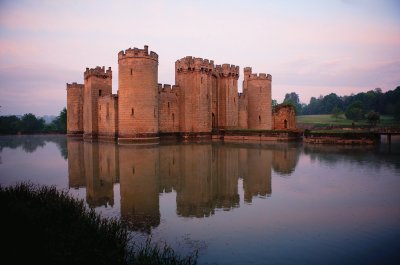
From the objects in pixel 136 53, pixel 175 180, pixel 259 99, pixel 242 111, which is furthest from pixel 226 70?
pixel 175 180

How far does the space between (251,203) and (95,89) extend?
3129 cm

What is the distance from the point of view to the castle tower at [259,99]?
41062mm

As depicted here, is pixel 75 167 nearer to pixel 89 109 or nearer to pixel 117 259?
pixel 117 259

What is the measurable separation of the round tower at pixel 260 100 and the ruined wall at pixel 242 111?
716mm

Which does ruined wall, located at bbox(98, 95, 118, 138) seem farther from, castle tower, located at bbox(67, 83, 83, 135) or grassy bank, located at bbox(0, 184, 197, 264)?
grassy bank, located at bbox(0, 184, 197, 264)

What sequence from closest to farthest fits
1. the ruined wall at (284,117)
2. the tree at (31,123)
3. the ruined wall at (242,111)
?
the ruined wall at (284,117), the ruined wall at (242,111), the tree at (31,123)

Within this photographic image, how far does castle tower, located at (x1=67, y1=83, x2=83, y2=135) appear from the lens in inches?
1721

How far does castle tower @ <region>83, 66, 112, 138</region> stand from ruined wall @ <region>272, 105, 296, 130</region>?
20.7 meters

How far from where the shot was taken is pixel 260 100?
1626 inches

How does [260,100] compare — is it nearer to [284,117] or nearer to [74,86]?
[284,117]

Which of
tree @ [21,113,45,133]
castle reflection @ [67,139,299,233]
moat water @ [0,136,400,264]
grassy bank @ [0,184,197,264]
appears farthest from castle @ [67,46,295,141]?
tree @ [21,113,45,133]

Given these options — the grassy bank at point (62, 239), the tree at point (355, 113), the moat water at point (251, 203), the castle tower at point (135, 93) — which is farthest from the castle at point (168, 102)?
the tree at point (355, 113)

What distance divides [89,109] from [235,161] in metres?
25.0

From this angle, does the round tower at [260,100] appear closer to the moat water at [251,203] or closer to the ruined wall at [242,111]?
the ruined wall at [242,111]
